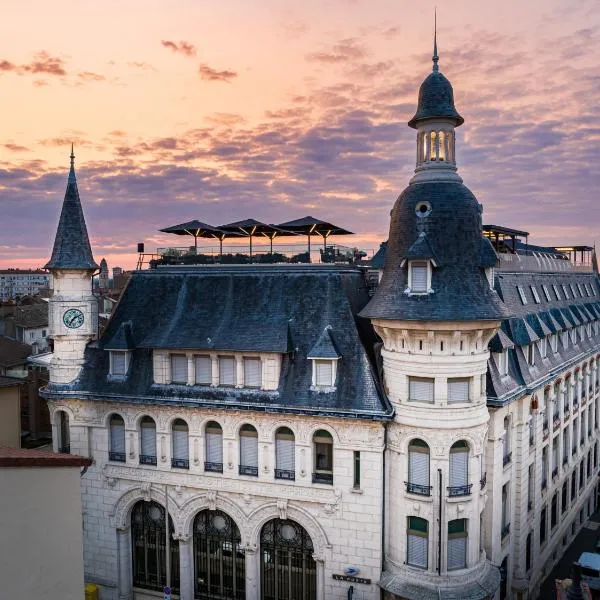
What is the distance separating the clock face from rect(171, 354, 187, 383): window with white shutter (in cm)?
710

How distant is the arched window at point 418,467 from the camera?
31969 mm

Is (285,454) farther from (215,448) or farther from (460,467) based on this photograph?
(460,467)

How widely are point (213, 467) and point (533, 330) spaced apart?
2250cm

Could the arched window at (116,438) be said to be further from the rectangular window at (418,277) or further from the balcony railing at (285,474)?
the rectangular window at (418,277)

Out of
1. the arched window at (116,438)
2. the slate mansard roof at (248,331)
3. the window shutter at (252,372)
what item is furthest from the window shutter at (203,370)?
the arched window at (116,438)

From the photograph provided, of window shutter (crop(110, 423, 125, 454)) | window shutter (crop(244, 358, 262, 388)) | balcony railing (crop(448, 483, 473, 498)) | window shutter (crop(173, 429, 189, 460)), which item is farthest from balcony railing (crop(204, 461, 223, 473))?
balcony railing (crop(448, 483, 473, 498))

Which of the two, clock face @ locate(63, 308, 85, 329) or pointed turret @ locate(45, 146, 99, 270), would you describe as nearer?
pointed turret @ locate(45, 146, 99, 270)

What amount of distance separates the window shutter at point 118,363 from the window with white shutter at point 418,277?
60.2 feet

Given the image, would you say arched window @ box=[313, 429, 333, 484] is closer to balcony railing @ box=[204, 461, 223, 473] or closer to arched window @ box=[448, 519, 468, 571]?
balcony railing @ box=[204, 461, 223, 473]

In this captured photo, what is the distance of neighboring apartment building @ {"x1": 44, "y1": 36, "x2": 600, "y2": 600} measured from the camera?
31.8 metres

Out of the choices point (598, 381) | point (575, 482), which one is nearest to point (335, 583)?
point (575, 482)

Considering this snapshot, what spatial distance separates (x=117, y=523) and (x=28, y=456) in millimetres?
18993

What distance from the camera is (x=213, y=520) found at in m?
36.6

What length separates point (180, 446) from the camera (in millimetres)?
36906
